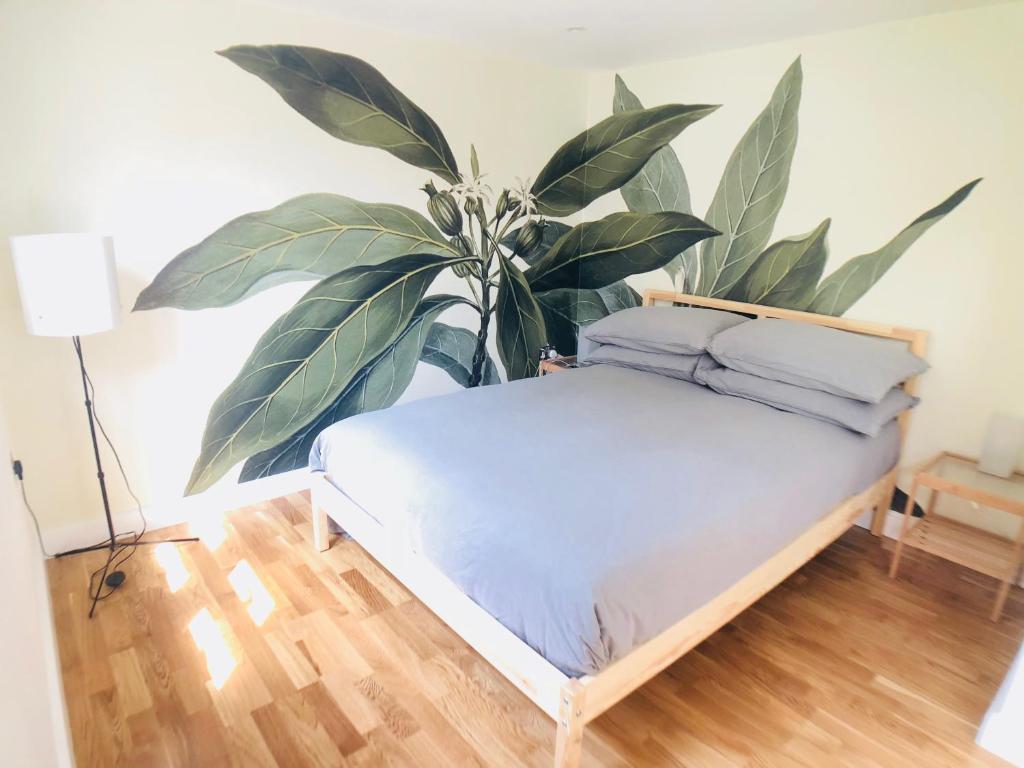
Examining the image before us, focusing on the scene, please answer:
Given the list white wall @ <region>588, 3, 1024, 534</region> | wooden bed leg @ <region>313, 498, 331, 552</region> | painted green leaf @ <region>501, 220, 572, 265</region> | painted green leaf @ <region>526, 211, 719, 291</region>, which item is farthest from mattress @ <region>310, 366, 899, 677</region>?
painted green leaf @ <region>501, 220, 572, 265</region>

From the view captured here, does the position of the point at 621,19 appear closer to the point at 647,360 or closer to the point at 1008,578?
the point at 647,360

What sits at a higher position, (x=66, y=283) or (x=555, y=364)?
(x=66, y=283)

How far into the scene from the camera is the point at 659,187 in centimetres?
→ 360

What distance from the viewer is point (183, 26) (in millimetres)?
2408

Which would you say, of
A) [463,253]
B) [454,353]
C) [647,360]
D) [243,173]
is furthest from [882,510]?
[243,173]

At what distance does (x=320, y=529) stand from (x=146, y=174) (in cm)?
164

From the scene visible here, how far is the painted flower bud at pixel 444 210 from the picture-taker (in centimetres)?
331

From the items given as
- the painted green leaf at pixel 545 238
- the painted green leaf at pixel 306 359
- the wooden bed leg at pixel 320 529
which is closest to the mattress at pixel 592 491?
the wooden bed leg at pixel 320 529

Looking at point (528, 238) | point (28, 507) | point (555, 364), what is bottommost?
point (28, 507)

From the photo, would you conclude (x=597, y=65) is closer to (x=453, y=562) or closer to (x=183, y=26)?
(x=183, y=26)

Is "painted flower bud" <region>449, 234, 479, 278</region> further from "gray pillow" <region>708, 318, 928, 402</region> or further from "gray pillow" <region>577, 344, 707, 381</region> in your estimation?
"gray pillow" <region>708, 318, 928, 402</region>

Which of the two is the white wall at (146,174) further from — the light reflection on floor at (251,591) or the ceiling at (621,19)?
the light reflection on floor at (251,591)

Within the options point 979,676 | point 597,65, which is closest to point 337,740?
point 979,676

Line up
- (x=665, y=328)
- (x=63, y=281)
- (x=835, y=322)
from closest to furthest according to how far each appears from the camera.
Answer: (x=63, y=281), (x=835, y=322), (x=665, y=328)
